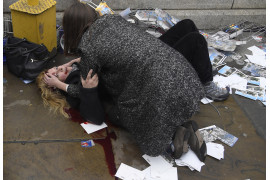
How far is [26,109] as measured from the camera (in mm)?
3156

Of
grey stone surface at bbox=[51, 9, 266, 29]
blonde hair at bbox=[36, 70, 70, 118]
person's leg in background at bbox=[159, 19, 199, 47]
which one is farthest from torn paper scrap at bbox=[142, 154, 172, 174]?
grey stone surface at bbox=[51, 9, 266, 29]

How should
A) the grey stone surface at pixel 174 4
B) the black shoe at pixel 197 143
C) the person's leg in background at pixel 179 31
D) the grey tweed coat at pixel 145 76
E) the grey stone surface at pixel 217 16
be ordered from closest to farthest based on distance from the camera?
the grey tweed coat at pixel 145 76
the black shoe at pixel 197 143
the person's leg in background at pixel 179 31
the grey stone surface at pixel 174 4
the grey stone surface at pixel 217 16

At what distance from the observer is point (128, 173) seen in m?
2.59

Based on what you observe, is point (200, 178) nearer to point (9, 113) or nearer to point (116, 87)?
point (116, 87)

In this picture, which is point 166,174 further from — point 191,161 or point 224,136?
point 224,136

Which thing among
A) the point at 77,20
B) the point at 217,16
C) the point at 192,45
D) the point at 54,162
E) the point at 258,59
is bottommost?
the point at 54,162

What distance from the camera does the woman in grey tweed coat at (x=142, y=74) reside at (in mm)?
2354

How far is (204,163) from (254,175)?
1.45 feet

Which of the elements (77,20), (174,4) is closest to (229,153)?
(77,20)

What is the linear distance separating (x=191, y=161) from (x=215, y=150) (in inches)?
12.0

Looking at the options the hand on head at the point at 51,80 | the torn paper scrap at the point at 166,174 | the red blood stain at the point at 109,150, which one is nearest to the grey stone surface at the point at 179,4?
the hand on head at the point at 51,80

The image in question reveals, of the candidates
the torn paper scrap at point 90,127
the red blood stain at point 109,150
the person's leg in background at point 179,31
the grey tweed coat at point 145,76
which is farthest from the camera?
the person's leg in background at point 179,31

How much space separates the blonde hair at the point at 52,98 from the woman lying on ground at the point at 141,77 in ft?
1.83

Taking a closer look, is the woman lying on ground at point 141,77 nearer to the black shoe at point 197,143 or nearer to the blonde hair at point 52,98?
the black shoe at point 197,143
